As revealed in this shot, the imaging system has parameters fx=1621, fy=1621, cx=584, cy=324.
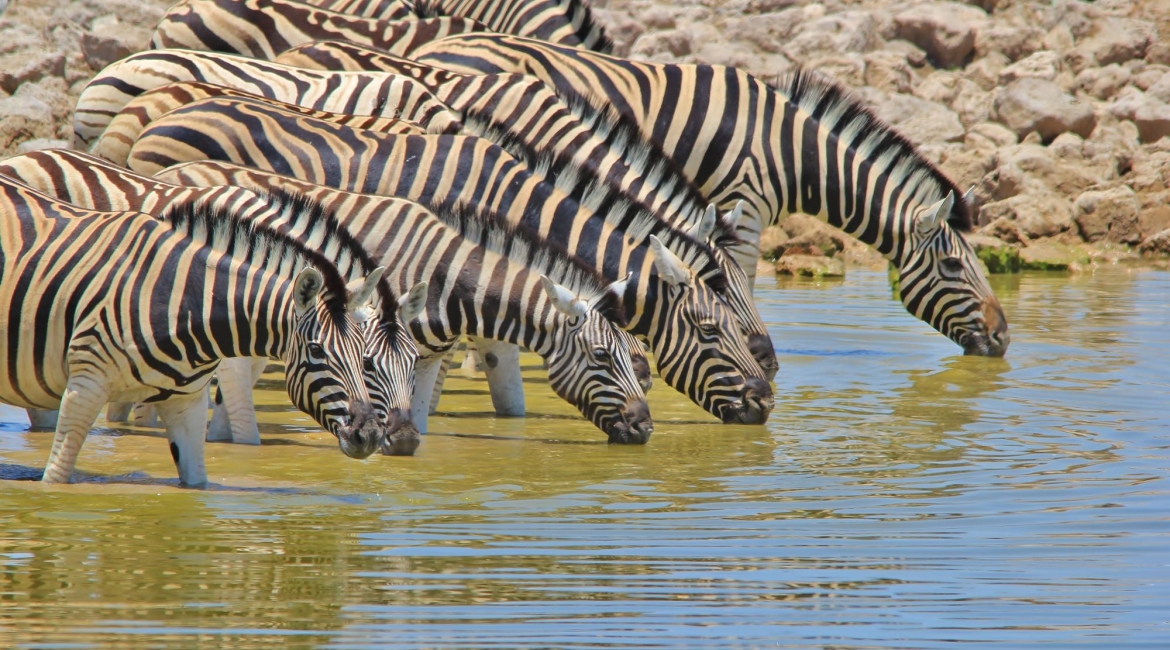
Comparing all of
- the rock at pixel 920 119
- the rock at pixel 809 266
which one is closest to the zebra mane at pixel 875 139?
the rock at pixel 809 266

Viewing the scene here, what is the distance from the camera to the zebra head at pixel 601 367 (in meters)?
9.42

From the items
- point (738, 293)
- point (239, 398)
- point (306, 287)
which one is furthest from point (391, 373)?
point (738, 293)

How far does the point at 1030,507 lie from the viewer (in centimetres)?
755

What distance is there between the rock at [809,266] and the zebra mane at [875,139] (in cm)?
688

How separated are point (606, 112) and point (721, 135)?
46.9 inches

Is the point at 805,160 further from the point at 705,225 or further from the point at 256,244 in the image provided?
the point at 256,244

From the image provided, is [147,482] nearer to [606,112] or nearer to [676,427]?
[676,427]

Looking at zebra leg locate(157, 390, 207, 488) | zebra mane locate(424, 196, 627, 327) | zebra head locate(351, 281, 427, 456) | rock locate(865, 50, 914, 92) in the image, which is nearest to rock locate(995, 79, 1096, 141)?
rock locate(865, 50, 914, 92)

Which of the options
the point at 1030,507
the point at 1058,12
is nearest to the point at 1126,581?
the point at 1030,507

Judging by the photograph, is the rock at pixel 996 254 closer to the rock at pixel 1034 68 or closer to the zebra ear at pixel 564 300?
the rock at pixel 1034 68

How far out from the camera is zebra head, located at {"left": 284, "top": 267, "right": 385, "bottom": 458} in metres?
7.59

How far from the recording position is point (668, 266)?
401 inches

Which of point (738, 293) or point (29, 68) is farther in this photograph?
point (29, 68)

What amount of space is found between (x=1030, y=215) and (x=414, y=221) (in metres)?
13.7
